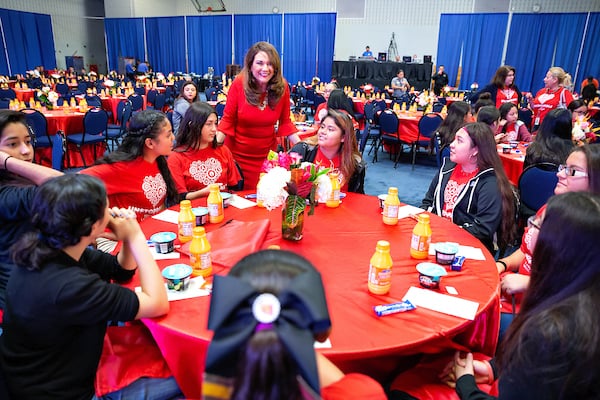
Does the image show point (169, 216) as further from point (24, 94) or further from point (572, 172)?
point (24, 94)

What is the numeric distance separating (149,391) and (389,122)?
5.95 metres

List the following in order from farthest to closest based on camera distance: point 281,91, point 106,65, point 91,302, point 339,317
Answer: point 106,65
point 281,91
point 339,317
point 91,302

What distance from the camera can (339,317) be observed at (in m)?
1.43

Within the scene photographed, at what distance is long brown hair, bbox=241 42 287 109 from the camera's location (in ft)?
10.00

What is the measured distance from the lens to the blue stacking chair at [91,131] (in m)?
5.91

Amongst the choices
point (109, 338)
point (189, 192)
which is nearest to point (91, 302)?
point (109, 338)

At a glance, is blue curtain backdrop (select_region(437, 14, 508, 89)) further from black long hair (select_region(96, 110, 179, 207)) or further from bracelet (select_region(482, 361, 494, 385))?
bracelet (select_region(482, 361, 494, 385))

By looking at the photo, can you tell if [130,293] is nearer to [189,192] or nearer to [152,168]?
[152,168]

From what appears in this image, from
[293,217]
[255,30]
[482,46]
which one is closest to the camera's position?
[293,217]

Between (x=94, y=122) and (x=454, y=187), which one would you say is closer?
(x=454, y=187)

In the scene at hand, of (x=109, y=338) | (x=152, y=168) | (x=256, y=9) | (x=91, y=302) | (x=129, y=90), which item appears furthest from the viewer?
(x=256, y=9)

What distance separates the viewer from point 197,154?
2.96 m

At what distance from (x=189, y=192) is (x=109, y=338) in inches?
53.4

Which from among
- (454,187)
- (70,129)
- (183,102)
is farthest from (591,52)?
(70,129)
